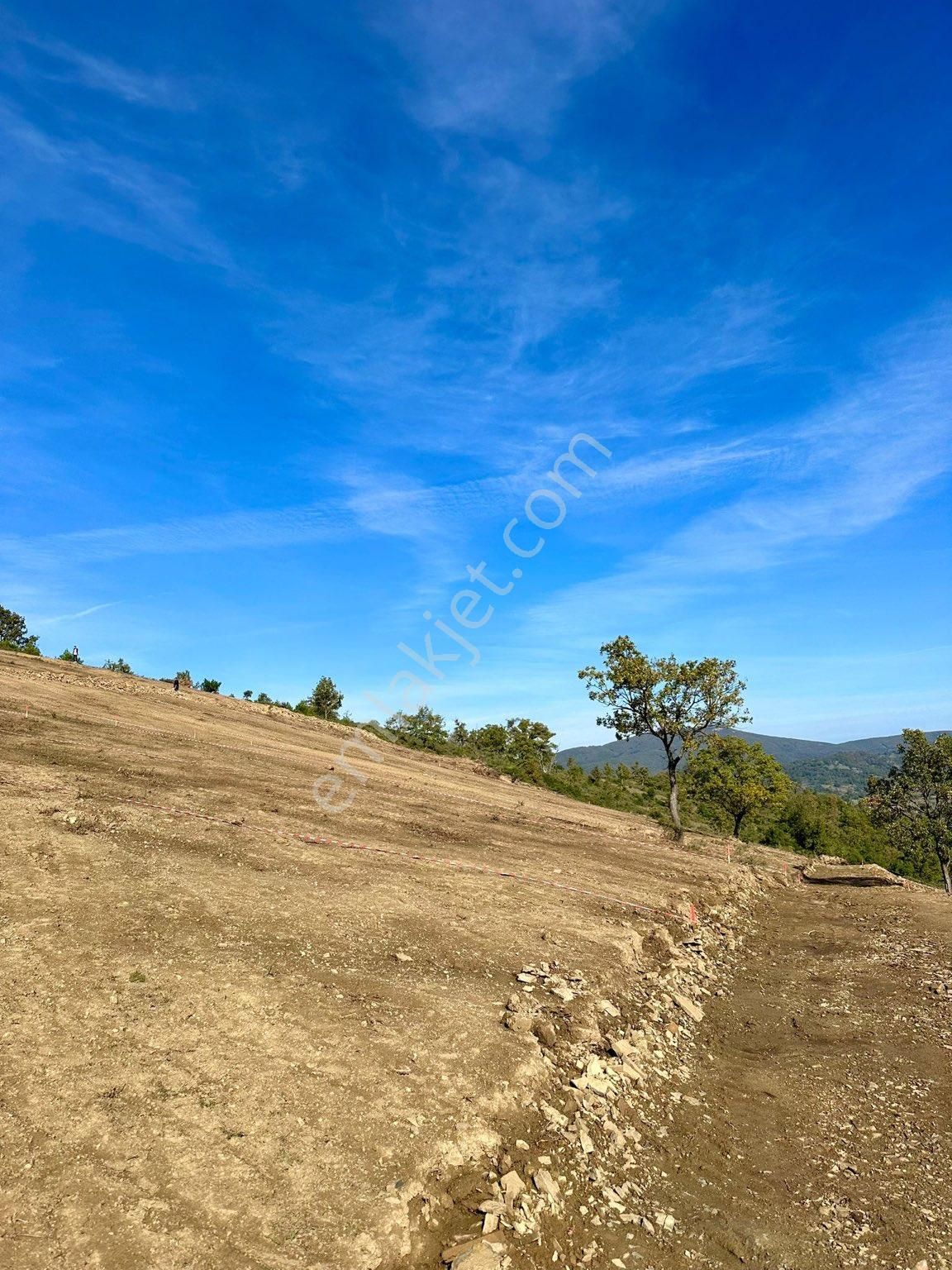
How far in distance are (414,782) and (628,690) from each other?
521 inches

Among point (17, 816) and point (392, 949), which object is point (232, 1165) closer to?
point (392, 949)

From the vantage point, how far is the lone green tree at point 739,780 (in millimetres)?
45781

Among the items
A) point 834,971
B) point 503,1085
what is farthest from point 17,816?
point 834,971

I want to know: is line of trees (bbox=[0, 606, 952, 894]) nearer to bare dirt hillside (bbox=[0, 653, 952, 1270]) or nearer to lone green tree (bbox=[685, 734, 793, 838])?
lone green tree (bbox=[685, 734, 793, 838])

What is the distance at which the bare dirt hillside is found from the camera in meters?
5.45

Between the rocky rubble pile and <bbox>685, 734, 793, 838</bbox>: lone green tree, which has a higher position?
<bbox>685, 734, 793, 838</bbox>: lone green tree

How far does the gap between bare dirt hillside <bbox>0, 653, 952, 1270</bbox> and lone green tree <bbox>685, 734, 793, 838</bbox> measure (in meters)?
30.0

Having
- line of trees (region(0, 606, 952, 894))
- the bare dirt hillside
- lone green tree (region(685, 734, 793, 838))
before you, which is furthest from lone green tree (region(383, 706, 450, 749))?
the bare dirt hillside

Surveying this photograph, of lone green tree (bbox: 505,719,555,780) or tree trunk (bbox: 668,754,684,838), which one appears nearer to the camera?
tree trunk (bbox: 668,754,684,838)

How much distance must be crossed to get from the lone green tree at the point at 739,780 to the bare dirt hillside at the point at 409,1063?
30.0 meters

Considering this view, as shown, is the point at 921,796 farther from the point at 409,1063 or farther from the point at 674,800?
the point at 409,1063

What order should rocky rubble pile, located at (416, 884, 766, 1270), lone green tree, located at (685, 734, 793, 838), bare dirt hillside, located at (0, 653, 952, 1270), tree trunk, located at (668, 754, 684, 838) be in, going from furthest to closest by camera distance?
lone green tree, located at (685, 734, 793, 838), tree trunk, located at (668, 754, 684, 838), rocky rubble pile, located at (416, 884, 766, 1270), bare dirt hillside, located at (0, 653, 952, 1270)

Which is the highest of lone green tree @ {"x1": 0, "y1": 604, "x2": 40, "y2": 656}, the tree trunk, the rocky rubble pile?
lone green tree @ {"x1": 0, "y1": 604, "x2": 40, "y2": 656}

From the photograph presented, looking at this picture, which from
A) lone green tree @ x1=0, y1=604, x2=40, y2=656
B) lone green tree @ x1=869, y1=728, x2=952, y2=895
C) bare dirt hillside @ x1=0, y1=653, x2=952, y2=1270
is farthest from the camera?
lone green tree @ x1=0, y1=604, x2=40, y2=656
